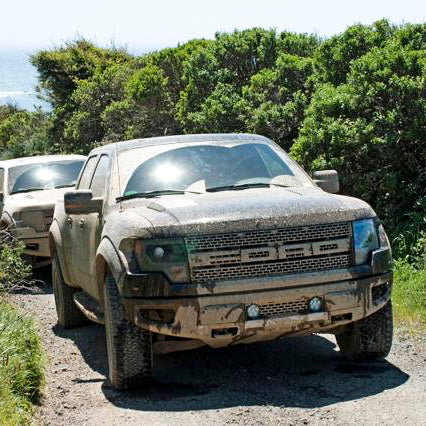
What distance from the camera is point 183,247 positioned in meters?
5.75

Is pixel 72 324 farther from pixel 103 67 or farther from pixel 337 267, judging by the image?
pixel 103 67

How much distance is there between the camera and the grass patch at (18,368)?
5.52 meters

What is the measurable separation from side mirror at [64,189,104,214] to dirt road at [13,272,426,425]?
4.25 ft

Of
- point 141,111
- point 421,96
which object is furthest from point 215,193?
point 141,111

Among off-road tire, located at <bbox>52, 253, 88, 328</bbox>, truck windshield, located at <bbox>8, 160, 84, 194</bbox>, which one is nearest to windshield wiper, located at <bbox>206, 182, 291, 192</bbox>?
off-road tire, located at <bbox>52, 253, 88, 328</bbox>

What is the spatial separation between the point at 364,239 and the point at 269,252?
2.39 feet

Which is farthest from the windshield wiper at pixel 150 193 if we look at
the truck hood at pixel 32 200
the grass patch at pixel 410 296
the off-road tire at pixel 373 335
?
the truck hood at pixel 32 200

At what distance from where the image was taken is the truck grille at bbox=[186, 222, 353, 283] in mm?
5734

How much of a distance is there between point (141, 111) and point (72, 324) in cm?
1639

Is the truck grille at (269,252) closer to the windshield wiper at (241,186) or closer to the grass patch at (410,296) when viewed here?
the windshield wiper at (241,186)

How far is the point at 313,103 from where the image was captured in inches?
482

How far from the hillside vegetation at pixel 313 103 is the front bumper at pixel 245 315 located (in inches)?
114

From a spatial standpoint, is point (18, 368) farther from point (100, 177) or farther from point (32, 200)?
point (32, 200)

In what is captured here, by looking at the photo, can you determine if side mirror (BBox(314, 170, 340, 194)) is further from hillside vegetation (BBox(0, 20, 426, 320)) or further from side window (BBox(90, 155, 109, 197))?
hillside vegetation (BBox(0, 20, 426, 320))
